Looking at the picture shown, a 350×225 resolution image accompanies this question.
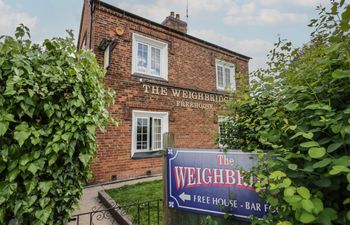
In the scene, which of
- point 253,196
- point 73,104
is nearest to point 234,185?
point 253,196

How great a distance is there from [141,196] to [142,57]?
5268 millimetres

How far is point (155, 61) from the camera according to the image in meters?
7.70

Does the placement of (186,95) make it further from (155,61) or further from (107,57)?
(107,57)

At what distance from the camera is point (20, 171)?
181 centimetres

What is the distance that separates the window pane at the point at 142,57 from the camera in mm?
7230

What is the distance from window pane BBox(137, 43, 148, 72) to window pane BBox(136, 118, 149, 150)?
6.85 ft

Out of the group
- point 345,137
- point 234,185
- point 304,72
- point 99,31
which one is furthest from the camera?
point 99,31

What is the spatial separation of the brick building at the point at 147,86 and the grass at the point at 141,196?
143 cm

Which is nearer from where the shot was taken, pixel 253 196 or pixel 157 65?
pixel 253 196

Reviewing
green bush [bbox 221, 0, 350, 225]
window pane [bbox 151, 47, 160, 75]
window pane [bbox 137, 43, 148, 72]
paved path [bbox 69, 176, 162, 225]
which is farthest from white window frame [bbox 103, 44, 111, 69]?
green bush [bbox 221, 0, 350, 225]

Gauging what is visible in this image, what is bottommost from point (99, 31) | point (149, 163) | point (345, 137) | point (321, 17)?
point (149, 163)

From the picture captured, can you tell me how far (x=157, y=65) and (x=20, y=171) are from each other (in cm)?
652

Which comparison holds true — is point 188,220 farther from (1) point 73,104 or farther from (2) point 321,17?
(2) point 321,17

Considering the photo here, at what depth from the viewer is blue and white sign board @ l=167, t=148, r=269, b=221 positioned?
5.75 ft
